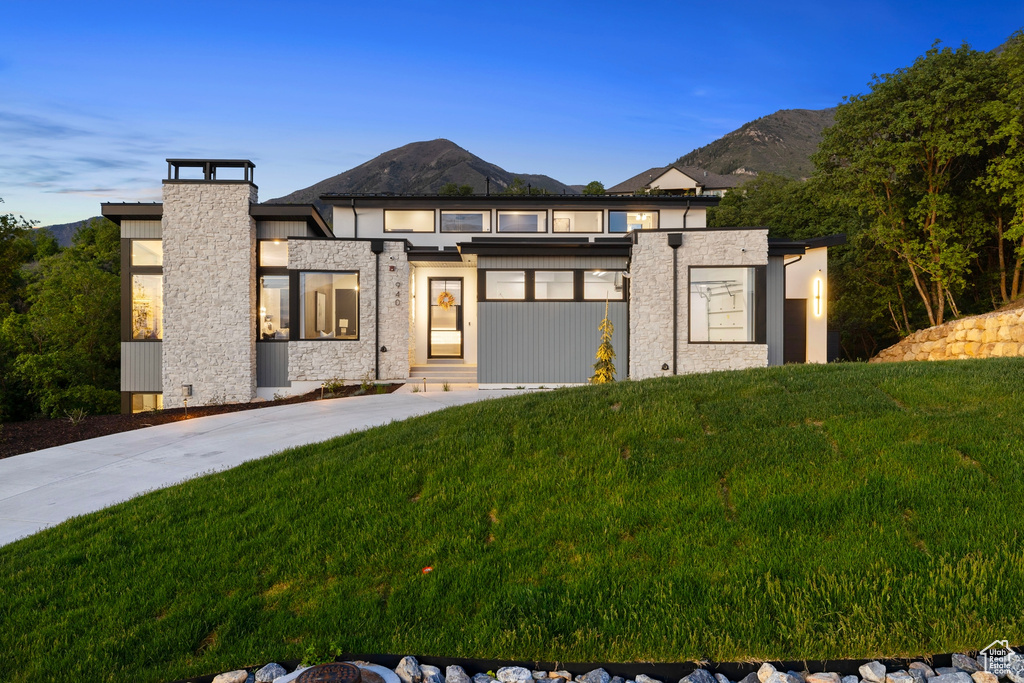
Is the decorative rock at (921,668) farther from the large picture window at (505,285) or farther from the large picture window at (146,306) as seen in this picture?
the large picture window at (146,306)

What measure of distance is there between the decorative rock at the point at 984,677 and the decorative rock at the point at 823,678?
63 centimetres

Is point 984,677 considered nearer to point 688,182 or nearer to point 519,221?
point 519,221

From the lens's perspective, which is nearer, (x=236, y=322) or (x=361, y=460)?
(x=361, y=460)

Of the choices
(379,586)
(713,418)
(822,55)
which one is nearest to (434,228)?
(713,418)

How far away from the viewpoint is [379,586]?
137 inches

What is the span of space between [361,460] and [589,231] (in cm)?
1508

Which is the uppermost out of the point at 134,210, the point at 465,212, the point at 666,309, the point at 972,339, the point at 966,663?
the point at 465,212

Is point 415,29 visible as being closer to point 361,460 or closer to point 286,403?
point 286,403

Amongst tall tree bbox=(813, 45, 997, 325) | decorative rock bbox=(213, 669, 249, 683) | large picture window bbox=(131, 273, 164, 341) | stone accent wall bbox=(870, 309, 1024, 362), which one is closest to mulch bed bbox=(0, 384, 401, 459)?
large picture window bbox=(131, 273, 164, 341)

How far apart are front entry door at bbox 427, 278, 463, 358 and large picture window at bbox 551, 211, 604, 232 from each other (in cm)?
504

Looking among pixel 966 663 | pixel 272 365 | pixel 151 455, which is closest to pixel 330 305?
pixel 272 365

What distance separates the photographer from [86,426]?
9820 millimetres

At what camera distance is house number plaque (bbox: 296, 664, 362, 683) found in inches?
101

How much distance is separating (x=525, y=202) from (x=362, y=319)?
8.04m
